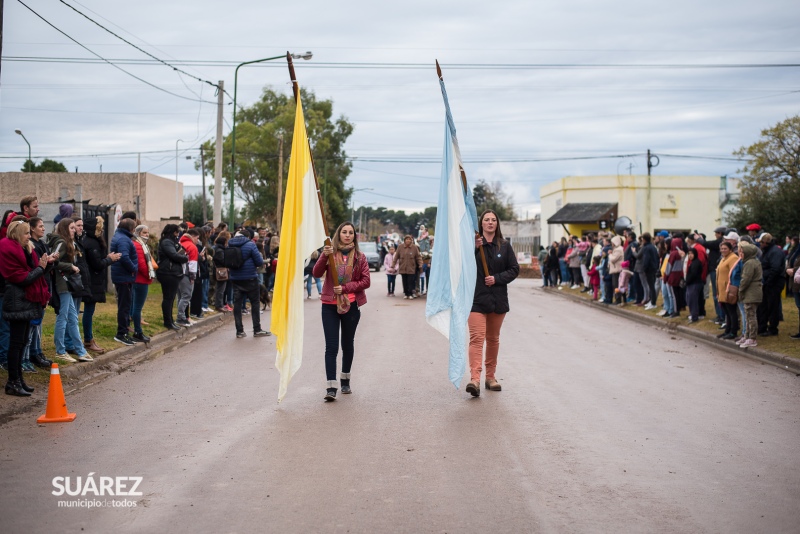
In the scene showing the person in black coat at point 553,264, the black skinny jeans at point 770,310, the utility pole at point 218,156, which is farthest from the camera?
the person in black coat at point 553,264

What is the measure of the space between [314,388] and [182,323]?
7.48m

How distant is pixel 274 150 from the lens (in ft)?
231

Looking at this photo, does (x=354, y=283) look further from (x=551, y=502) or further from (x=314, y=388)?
(x=551, y=502)

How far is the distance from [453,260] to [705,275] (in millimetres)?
10380

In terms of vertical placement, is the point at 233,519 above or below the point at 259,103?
below

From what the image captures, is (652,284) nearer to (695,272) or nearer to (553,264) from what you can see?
(695,272)

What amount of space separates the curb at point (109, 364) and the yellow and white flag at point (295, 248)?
2.75 m

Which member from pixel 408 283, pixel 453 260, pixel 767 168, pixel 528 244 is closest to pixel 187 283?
pixel 453 260

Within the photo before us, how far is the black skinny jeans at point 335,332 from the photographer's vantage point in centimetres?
964

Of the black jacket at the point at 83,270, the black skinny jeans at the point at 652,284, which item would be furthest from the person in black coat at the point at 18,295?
the black skinny jeans at the point at 652,284

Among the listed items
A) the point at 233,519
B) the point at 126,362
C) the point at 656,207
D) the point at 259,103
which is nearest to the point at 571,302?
the point at 126,362

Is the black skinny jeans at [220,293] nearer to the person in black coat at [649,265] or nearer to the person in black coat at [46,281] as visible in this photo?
the person in black coat at [46,281]

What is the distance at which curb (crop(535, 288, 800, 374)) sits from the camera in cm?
1323

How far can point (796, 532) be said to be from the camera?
17.1 ft
